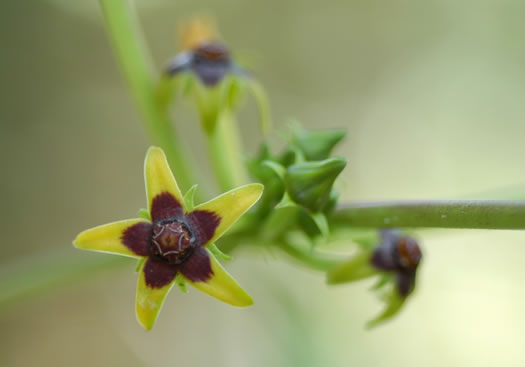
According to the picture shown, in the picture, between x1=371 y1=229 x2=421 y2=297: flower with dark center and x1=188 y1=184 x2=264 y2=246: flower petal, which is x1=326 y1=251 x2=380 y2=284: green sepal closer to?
x1=371 y1=229 x2=421 y2=297: flower with dark center

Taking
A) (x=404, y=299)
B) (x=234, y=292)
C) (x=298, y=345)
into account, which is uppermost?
(x=234, y=292)

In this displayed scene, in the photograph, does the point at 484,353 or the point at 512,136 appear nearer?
the point at 484,353

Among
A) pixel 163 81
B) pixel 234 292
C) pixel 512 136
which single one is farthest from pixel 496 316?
pixel 234 292

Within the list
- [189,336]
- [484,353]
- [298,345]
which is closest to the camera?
[298,345]

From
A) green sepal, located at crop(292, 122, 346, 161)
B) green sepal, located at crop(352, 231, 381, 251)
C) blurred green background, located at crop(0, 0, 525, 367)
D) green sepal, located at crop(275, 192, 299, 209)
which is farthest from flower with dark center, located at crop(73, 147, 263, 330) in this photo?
blurred green background, located at crop(0, 0, 525, 367)

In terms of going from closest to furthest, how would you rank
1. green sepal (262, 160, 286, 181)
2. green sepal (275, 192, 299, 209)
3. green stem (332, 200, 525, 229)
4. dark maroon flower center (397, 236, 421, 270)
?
green stem (332, 200, 525, 229) < green sepal (275, 192, 299, 209) < green sepal (262, 160, 286, 181) < dark maroon flower center (397, 236, 421, 270)

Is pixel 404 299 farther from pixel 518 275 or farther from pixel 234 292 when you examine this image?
pixel 518 275

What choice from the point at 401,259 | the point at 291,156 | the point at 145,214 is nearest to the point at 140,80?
the point at 291,156

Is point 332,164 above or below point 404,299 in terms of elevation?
above

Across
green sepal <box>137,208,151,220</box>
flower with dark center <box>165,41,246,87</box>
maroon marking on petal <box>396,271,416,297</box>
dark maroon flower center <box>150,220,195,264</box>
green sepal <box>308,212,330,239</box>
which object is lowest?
maroon marking on petal <box>396,271,416,297</box>
